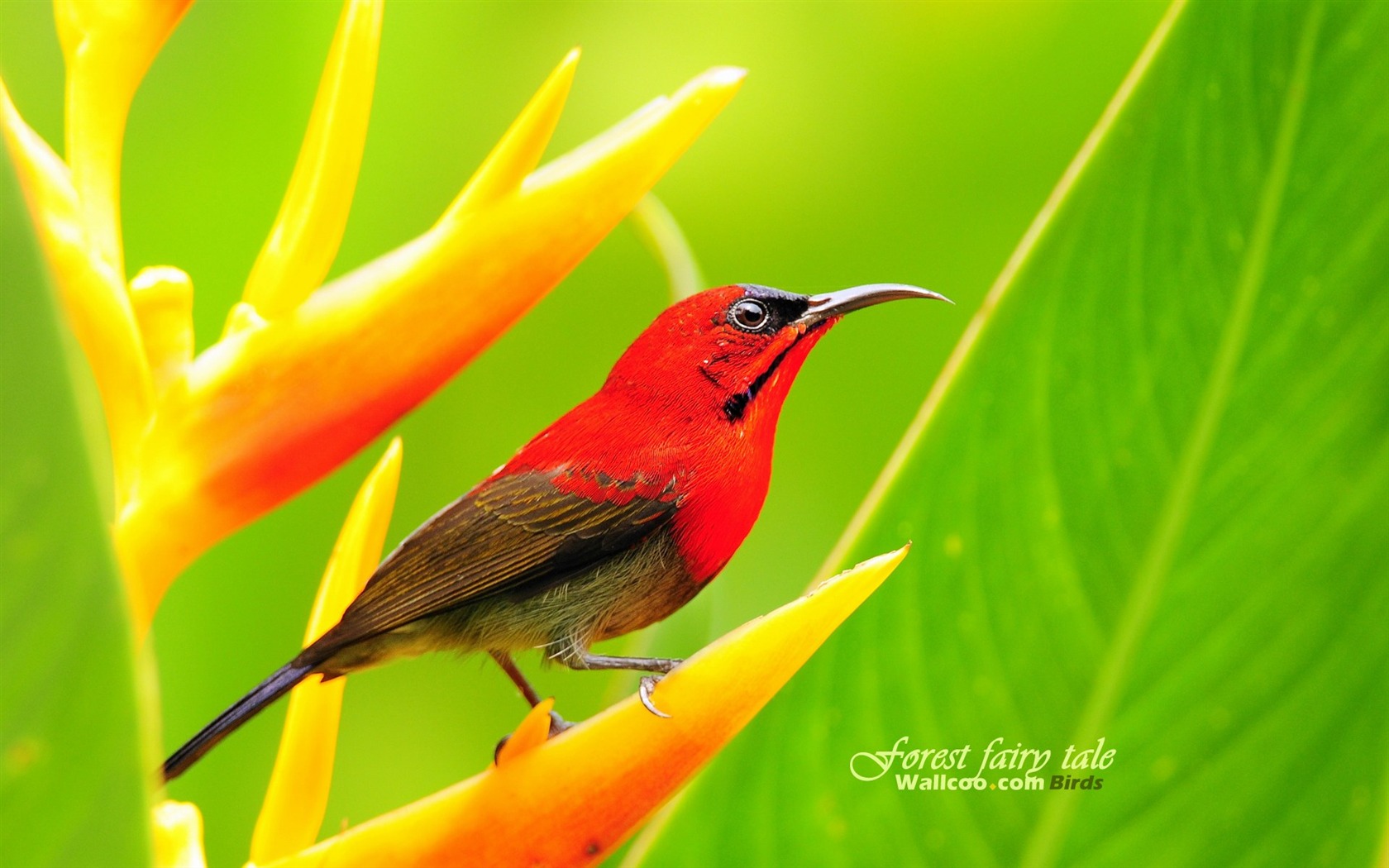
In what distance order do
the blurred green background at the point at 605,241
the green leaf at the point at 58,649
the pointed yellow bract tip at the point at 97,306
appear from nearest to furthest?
1. the green leaf at the point at 58,649
2. the pointed yellow bract tip at the point at 97,306
3. the blurred green background at the point at 605,241

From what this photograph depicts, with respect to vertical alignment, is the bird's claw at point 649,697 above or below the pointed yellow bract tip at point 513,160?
below

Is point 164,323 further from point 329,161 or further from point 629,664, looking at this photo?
point 629,664

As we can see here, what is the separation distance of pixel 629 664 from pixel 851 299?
14cm

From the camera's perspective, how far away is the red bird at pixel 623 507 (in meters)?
0.36

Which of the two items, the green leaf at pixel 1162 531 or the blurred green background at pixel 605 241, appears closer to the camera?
the green leaf at pixel 1162 531

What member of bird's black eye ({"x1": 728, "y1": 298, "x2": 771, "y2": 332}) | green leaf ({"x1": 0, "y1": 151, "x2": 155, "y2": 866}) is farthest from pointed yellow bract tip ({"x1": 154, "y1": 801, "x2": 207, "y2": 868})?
bird's black eye ({"x1": 728, "y1": 298, "x2": 771, "y2": 332})

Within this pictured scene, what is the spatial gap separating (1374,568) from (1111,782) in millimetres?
120

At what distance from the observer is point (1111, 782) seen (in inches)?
16.1

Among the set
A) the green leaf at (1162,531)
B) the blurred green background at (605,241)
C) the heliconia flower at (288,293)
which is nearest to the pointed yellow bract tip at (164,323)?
the heliconia flower at (288,293)

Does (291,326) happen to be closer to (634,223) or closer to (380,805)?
(634,223)

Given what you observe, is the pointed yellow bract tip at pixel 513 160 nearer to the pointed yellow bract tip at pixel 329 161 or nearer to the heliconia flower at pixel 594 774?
the pointed yellow bract tip at pixel 329 161

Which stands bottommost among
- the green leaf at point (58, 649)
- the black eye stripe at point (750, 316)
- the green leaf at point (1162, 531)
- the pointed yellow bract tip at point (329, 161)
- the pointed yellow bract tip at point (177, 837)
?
the green leaf at point (1162, 531)

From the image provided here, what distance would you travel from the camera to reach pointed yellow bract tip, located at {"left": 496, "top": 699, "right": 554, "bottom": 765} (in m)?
0.31

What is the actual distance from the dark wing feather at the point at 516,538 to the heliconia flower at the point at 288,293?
0.19 ft
